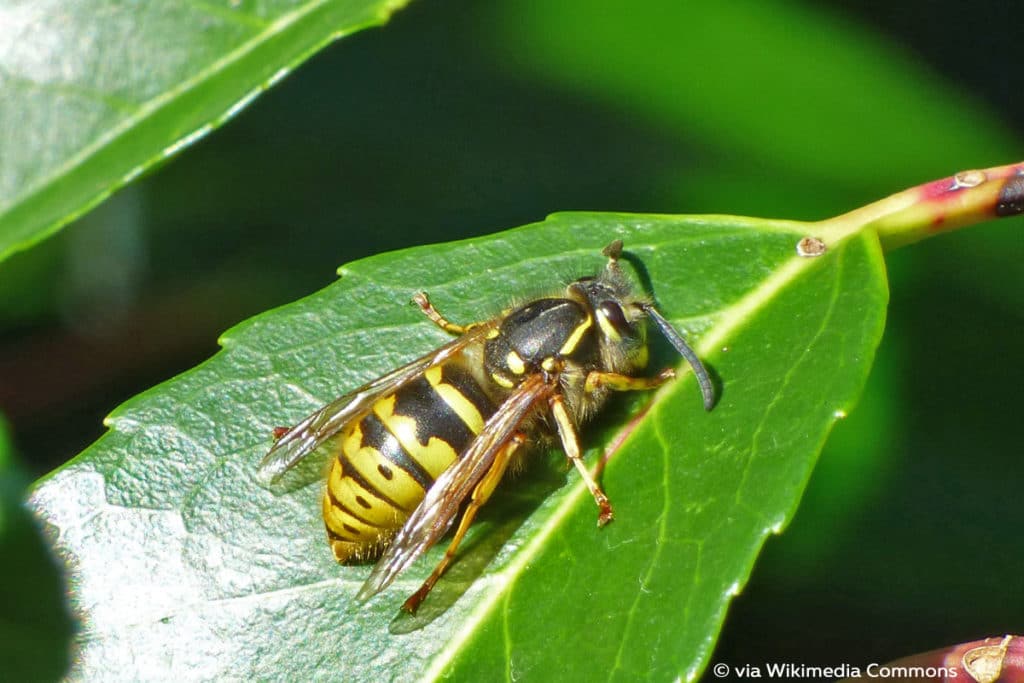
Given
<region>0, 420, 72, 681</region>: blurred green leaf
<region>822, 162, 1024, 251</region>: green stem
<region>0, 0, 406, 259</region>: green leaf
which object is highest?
<region>0, 0, 406, 259</region>: green leaf

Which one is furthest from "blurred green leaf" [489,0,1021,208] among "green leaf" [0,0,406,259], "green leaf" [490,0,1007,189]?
"green leaf" [0,0,406,259]

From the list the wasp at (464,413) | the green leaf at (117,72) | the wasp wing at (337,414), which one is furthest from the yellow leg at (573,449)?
the green leaf at (117,72)

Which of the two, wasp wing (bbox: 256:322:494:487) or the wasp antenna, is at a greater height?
wasp wing (bbox: 256:322:494:487)

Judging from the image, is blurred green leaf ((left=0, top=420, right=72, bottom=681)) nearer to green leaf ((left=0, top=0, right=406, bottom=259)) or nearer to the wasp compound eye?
green leaf ((left=0, top=0, right=406, bottom=259))

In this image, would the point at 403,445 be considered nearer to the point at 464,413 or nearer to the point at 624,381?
the point at 464,413

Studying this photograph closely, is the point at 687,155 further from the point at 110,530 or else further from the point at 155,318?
the point at 110,530

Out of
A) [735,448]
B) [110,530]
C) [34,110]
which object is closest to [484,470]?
[735,448]

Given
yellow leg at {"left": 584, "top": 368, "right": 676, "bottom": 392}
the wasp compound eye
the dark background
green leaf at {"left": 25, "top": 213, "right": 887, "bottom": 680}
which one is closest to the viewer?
green leaf at {"left": 25, "top": 213, "right": 887, "bottom": 680}
